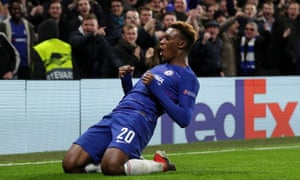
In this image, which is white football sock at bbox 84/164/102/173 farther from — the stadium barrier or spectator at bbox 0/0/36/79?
spectator at bbox 0/0/36/79

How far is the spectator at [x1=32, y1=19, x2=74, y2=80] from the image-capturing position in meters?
16.2

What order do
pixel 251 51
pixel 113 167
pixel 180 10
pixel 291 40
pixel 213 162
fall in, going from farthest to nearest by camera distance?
pixel 291 40, pixel 251 51, pixel 180 10, pixel 213 162, pixel 113 167

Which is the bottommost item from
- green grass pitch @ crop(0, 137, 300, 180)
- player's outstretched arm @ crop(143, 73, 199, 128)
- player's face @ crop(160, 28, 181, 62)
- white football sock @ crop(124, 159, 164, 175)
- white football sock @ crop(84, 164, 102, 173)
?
green grass pitch @ crop(0, 137, 300, 180)

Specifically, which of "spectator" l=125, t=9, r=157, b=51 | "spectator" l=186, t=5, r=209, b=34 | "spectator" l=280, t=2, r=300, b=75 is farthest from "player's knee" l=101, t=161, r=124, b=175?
"spectator" l=280, t=2, r=300, b=75

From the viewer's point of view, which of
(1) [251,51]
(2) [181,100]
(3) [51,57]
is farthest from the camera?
(1) [251,51]

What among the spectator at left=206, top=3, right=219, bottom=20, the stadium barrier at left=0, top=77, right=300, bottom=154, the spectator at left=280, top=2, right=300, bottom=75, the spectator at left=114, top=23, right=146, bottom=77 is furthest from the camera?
the spectator at left=206, top=3, right=219, bottom=20

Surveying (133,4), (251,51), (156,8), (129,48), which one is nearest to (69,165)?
(129,48)

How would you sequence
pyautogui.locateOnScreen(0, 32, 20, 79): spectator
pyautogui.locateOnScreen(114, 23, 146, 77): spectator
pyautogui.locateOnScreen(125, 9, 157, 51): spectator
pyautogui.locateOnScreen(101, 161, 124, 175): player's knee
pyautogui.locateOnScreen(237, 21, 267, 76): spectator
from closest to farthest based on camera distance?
1. pyautogui.locateOnScreen(101, 161, 124, 175): player's knee
2. pyautogui.locateOnScreen(0, 32, 20, 79): spectator
3. pyautogui.locateOnScreen(114, 23, 146, 77): spectator
4. pyautogui.locateOnScreen(125, 9, 157, 51): spectator
5. pyautogui.locateOnScreen(237, 21, 267, 76): spectator

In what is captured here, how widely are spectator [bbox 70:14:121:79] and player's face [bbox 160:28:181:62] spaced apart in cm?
620

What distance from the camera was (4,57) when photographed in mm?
16125

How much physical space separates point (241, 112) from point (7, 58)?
196 inches

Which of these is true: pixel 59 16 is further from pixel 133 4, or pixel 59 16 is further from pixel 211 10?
pixel 211 10

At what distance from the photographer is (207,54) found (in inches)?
732

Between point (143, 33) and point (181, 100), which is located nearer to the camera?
point (181, 100)
